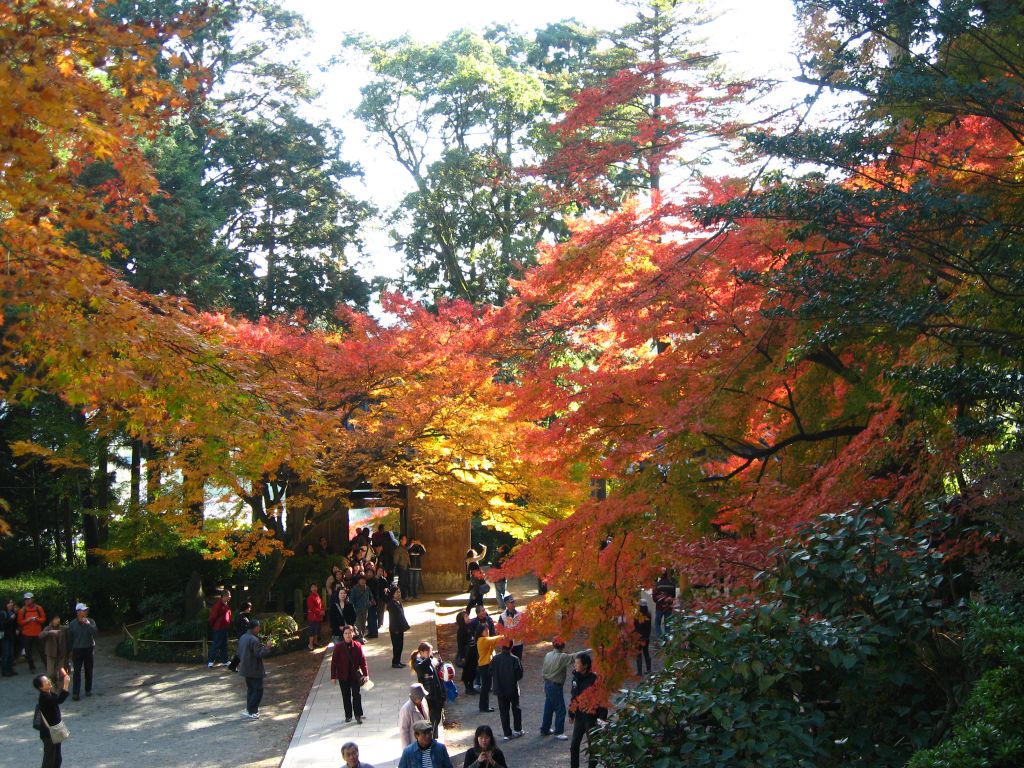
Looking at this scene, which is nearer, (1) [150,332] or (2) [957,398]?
(2) [957,398]

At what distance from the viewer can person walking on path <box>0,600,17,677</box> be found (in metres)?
16.7

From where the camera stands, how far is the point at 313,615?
18062 mm

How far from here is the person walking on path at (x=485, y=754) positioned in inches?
299

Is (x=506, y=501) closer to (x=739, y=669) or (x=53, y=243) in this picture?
(x=53, y=243)

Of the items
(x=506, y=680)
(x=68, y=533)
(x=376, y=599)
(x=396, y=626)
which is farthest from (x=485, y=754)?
(x=68, y=533)

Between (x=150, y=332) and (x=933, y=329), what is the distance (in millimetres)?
5905

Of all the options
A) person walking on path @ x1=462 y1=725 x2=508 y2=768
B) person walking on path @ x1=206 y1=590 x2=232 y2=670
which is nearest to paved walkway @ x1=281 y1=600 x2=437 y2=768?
person walking on path @ x1=206 y1=590 x2=232 y2=670

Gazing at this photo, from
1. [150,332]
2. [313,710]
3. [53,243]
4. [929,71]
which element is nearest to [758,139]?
[929,71]

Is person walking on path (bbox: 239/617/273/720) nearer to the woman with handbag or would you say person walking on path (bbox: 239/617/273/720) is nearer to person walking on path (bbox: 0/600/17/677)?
the woman with handbag

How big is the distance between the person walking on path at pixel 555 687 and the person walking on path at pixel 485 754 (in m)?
3.58

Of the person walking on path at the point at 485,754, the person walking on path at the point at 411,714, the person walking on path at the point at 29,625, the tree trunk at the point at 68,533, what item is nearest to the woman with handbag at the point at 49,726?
the person walking on path at the point at 411,714

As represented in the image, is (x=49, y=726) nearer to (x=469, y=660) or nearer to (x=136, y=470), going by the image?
(x=469, y=660)

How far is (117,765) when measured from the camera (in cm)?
1152

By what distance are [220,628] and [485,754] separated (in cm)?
1032
